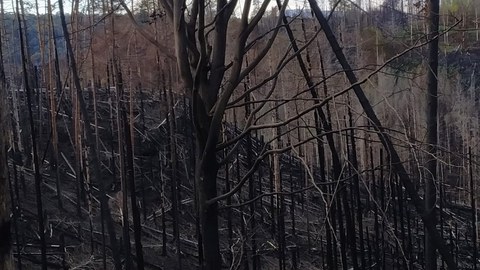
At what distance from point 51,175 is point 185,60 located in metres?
11.3

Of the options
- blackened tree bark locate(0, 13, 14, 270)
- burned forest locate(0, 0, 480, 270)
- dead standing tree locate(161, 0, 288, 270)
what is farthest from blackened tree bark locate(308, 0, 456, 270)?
blackened tree bark locate(0, 13, 14, 270)

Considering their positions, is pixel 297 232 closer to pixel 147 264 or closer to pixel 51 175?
pixel 147 264

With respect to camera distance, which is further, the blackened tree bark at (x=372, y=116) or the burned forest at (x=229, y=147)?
the blackened tree bark at (x=372, y=116)

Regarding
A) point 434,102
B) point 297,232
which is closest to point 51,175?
point 297,232

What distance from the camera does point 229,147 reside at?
34.8 feet

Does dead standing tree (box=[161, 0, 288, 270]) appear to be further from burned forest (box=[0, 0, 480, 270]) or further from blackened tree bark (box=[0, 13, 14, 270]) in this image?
blackened tree bark (box=[0, 13, 14, 270])

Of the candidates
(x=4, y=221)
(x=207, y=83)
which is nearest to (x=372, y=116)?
(x=207, y=83)

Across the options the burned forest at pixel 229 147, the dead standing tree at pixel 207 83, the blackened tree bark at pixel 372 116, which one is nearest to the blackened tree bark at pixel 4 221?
the burned forest at pixel 229 147

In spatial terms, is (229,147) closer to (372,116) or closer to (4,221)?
(372,116)

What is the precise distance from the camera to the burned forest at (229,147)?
9.39ft

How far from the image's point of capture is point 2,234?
1771 millimetres

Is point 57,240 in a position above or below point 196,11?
below

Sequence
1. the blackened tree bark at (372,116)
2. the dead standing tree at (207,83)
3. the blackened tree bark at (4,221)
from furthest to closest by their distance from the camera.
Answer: the blackened tree bark at (372,116)
the dead standing tree at (207,83)
the blackened tree bark at (4,221)

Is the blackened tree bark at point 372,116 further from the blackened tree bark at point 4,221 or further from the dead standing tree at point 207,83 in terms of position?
the blackened tree bark at point 4,221
